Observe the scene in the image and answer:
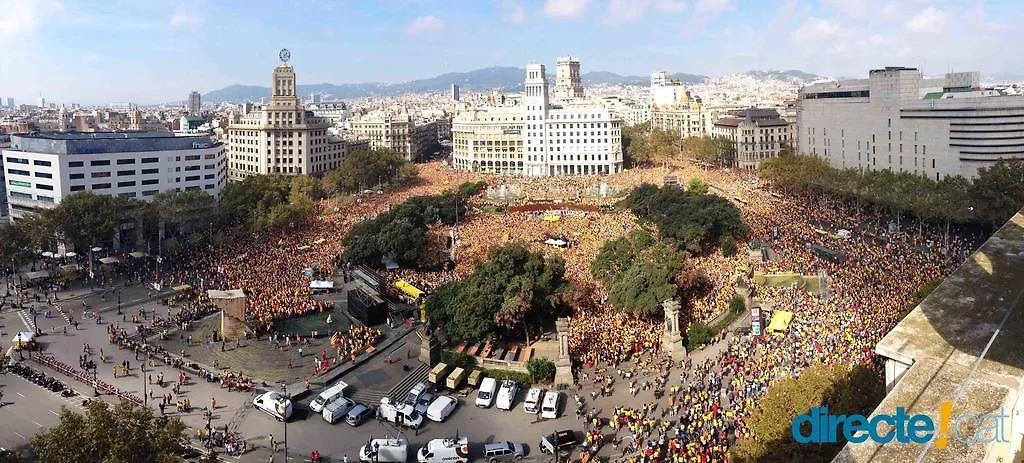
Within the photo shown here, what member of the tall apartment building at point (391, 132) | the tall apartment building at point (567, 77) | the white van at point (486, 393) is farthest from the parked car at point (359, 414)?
the tall apartment building at point (567, 77)

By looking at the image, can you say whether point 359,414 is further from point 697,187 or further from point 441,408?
point 697,187

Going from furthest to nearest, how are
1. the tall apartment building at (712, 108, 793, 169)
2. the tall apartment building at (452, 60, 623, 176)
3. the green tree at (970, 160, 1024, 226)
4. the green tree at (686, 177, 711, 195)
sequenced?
1. the tall apartment building at (452, 60, 623, 176)
2. the tall apartment building at (712, 108, 793, 169)
3. the green tree at (686, 177, 711, 195)
4. the green tree at (970, 160, 1024, 226)

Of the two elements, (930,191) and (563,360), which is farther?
(930,191)

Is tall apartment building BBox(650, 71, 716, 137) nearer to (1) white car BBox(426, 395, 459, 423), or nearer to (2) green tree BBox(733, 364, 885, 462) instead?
(1) white car BBox(426, 395, 459, 423)

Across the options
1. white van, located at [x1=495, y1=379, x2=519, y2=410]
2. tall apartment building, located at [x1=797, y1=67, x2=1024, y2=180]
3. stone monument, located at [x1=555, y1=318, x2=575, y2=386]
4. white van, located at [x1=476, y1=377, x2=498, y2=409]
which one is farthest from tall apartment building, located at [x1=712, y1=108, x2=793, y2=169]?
white van, located at [x1=476, y1=377, x2=498, y2=409]

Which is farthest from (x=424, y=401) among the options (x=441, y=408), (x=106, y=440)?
(x=106, y=440)

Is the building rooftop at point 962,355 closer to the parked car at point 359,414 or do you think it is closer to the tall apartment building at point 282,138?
the parked car at point 359,414

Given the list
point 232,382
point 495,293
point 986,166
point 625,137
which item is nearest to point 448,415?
point 495,293
